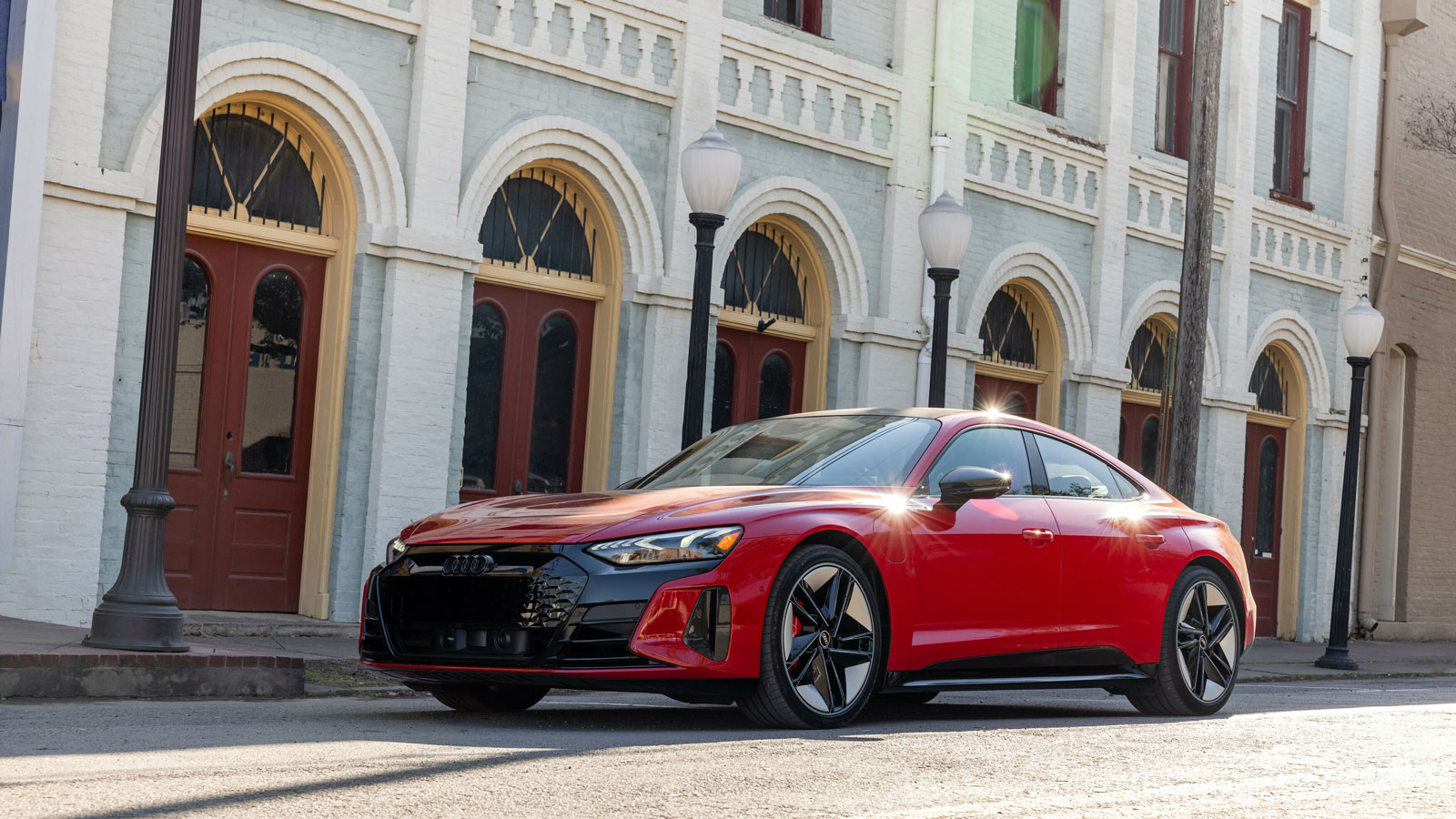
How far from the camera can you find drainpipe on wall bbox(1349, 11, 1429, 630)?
22.9 meters

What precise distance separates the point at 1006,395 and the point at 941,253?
604 cm

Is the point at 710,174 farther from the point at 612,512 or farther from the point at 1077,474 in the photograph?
the point at 612,512

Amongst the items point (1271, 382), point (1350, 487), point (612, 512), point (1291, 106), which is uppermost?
point (1291, 106)

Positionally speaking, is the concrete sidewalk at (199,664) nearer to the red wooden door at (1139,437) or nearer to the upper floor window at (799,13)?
the upper floor window at (799,13)

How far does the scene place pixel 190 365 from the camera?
1206 cm

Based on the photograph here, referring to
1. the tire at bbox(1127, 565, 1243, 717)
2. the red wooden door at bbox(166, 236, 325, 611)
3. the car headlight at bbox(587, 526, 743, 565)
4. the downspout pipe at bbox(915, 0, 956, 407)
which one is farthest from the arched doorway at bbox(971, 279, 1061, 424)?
the car headlight at bbox(587, 526, 743, 565)

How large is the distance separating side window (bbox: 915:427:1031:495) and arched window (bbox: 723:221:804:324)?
24.5 ft

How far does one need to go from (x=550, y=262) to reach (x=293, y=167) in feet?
8.03

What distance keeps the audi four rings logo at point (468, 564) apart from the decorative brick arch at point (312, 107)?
5697 millimetres

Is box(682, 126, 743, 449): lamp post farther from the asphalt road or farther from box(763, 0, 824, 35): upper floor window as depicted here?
box(763, 0, 824, 35): upper floor window

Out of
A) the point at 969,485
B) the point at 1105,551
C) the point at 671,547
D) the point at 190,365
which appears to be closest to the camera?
the point at 671,547

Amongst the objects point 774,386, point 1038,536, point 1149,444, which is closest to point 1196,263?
point 774,386

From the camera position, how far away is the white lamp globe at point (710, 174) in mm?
11359

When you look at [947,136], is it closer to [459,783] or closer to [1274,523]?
[1274,523]
